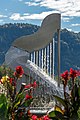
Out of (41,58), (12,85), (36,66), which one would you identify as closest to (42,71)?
(36,66)

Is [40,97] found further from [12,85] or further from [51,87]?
Result: [12,85]

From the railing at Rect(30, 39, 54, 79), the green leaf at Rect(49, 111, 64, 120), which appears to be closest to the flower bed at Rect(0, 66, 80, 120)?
the green leaf at Rect(49, 111, 64, 120)

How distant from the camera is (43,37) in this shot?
1038 centimetres

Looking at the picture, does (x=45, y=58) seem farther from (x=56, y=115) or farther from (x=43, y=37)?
(x=56, y=115)

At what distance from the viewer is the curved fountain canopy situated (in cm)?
1021

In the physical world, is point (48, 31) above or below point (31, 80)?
above

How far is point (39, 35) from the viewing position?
417 inches

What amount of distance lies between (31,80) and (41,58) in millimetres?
1308

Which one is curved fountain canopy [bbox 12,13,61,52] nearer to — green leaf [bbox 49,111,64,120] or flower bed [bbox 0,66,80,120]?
flower bed [bbox 0,66,80,120]

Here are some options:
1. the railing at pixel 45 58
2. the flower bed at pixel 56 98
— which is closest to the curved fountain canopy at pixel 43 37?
the railing at pixel 45 58

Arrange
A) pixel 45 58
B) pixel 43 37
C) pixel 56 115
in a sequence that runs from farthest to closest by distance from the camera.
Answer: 1. pixel 45 58
2. pixel 43 37
3. pixel 56 115

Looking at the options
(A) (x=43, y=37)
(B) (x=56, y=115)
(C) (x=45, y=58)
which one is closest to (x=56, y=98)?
(B) (x=56, y=115)

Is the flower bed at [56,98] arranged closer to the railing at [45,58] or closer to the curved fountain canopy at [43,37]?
the curved fountain canopy at [43,37]

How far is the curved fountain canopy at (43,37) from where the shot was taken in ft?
33.5
